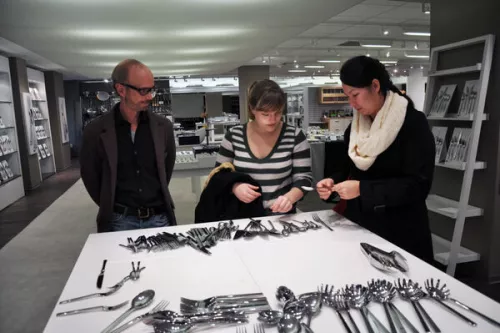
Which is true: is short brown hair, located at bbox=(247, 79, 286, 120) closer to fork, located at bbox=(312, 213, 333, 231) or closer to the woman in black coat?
the woman in black coat

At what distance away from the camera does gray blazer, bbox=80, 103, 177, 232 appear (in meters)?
1.90

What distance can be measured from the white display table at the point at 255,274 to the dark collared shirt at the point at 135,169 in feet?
1.27

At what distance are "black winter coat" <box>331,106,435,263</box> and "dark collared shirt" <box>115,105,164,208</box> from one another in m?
1.02

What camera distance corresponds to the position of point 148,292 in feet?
3.51

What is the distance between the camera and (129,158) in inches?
77.0

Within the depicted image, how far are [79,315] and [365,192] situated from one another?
1074 mm

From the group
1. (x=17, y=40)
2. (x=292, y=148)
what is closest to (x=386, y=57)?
(x=17, y=40)

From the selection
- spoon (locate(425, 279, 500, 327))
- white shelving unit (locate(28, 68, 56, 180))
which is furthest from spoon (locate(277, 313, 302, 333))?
white shelving unit (locate(28, 68, 56, 180))

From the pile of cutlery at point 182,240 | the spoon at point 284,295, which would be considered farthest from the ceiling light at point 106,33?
the spoon at point 284,295

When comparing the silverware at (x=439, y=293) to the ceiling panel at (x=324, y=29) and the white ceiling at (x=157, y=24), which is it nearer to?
the white ceiling at (x=157, y=24)

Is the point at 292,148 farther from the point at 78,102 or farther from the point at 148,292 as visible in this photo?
the point at 78,102

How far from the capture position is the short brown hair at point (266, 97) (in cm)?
175

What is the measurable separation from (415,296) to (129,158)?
1.46 meters

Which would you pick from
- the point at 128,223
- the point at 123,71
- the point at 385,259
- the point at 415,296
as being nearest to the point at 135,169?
the point at 128,223
